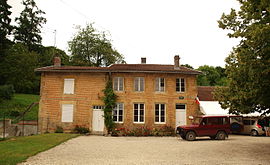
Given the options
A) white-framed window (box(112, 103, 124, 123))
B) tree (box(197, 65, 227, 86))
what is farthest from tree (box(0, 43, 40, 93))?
tree (box(197, 65, 227, 86))

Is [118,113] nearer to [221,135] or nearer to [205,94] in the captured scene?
[221,135]

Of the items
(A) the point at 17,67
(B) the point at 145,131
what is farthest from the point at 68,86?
(A) the point at 17,67

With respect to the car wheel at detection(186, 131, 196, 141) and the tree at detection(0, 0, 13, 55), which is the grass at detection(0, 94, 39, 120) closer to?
the tree at detection(0, 0, 13, 55)

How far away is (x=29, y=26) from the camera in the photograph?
48.6m

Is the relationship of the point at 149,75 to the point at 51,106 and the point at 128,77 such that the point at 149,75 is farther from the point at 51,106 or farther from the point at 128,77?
the point at 51,106

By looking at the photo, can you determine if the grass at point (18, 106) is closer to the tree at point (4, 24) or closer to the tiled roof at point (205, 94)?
the tree at point (4, 24)

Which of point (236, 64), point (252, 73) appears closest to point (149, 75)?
point (236, 64)

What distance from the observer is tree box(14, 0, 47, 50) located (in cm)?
4838

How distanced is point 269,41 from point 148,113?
14.6m

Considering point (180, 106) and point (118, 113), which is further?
point (180, 106)

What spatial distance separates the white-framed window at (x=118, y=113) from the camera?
2186 cm

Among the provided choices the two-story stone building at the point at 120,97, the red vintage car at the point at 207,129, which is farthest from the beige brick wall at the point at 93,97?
the red vintage car at the point at 207,129

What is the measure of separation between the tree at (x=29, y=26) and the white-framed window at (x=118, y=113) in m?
36.1

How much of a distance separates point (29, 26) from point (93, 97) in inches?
1391
